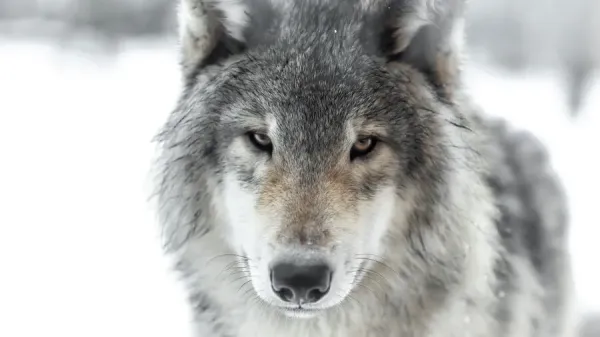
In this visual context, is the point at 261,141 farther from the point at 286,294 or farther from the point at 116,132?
the point at 116,132

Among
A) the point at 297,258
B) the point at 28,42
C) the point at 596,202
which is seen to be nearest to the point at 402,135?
the point at 297,258

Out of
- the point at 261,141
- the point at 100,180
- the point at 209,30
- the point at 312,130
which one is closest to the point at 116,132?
the point at 100,180

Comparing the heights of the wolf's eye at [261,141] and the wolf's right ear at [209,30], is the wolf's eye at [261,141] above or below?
below

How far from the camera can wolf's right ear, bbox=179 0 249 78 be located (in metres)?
2.40

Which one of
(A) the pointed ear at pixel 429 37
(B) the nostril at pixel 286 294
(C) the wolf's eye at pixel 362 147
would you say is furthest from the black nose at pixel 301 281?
(A) the pointed ear at pixel 429 37

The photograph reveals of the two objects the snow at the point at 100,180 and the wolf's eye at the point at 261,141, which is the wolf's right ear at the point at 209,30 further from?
the snow at the point at 100,180

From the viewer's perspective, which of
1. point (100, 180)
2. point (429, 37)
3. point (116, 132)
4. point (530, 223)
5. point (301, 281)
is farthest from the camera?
point (116, 132)

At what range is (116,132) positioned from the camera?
7.46 metres

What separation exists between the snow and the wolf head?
1.55 feet

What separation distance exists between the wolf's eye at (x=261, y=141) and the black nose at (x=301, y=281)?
43 centimetres

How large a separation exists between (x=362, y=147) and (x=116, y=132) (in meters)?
5.64

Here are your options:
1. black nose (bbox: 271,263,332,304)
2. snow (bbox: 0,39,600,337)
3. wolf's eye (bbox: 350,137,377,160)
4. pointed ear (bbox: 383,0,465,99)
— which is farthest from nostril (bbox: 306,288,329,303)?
snow (bbox: 0,39,600,337)

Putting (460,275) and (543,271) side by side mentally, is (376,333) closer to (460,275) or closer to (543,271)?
(460,275)

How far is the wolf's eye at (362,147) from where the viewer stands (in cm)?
223
